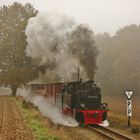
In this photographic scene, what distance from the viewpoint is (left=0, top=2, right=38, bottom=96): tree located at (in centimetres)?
5041

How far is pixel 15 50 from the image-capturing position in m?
51.1

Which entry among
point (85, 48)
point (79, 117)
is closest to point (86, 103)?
point (79, 117)

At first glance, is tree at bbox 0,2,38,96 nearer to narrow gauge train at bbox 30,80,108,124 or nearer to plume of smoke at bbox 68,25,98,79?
plume of smoke at bbox 68,25,98,79

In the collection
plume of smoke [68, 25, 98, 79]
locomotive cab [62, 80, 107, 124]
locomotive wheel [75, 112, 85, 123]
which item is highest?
plume of smoke [68, 25, 98, 79]

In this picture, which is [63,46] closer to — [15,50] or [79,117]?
[79,117]

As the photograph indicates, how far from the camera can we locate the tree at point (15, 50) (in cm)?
5041

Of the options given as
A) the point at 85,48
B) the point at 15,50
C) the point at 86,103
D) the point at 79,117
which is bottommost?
the point at 79,117

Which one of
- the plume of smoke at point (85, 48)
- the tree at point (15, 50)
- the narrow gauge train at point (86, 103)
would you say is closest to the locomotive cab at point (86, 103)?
the narrow gauge train at point (86, 103)

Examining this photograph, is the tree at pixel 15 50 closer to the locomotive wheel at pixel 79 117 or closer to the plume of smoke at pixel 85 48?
the plume of smoke at pixel 85 48

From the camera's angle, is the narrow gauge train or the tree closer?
the narrow gauge train

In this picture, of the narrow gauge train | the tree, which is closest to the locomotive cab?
the narrow gauge train

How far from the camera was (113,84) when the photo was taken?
84000mm

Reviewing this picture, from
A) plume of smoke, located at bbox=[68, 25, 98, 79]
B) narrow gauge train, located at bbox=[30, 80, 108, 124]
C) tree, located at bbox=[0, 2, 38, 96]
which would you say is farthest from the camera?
tree, located at bbox=[0, 2, 38, 96]

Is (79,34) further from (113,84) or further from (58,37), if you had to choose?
(113,84)
